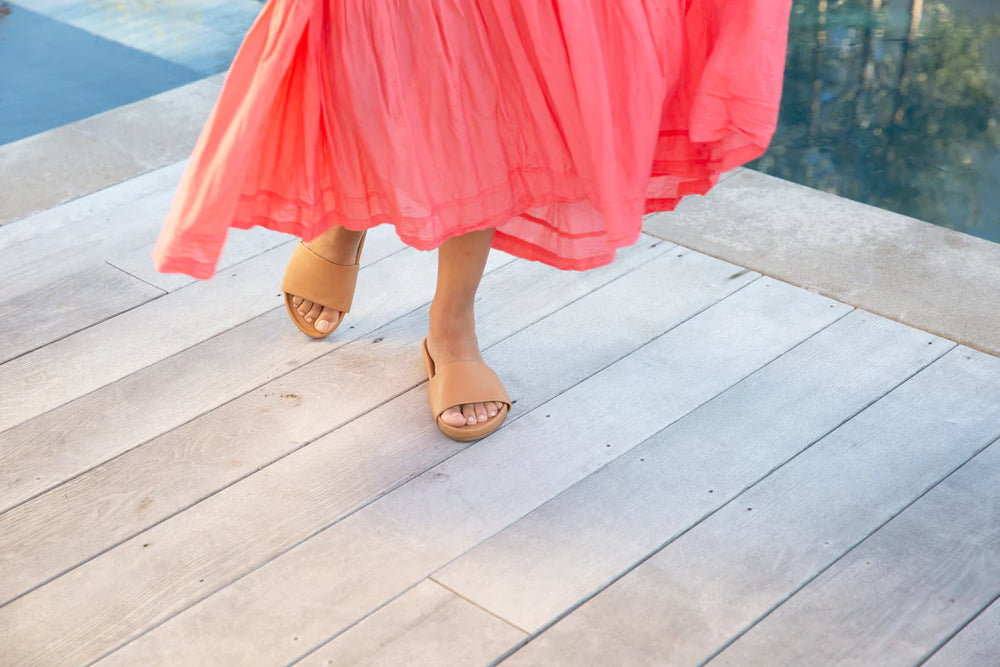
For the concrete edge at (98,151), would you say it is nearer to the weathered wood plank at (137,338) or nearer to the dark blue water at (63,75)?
the dark blue water at (63,75)

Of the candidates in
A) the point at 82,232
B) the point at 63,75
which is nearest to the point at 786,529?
the point at 82,232

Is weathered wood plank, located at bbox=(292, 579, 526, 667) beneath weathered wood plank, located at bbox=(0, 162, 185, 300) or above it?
above

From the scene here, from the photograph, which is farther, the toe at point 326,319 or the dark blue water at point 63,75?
the dark blue water at point 63,75

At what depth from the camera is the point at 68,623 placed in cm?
115

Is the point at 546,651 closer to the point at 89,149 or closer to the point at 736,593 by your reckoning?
the point at 736,593

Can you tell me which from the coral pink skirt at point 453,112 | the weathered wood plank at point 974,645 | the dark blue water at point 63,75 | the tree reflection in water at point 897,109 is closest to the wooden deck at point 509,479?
the weathered wood plank at point 974,645

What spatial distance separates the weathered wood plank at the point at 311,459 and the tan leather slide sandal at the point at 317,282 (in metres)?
0.07

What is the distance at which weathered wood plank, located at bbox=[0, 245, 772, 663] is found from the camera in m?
1.17

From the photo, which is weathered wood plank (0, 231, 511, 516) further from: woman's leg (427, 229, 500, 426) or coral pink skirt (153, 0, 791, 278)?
coral pink skirt (153, 0, 791, 278)

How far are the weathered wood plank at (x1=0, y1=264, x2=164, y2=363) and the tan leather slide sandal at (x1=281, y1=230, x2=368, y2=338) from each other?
0.30 metres

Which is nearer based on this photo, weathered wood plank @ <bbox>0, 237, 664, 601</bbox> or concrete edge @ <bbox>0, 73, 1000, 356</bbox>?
weathered wood plank @ <bbox>0, 237, 664, 601</bbox>

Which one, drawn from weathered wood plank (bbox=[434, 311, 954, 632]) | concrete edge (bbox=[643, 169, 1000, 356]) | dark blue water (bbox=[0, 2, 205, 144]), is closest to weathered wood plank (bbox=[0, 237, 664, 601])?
concrete edge (bbox=[643, 169, 1000, 356])

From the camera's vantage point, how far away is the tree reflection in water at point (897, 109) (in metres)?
2.18

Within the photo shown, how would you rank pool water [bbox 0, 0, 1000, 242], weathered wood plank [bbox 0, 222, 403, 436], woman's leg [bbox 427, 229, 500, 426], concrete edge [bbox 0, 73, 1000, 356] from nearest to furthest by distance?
woman's leg [bbox 427, 229, 500, 426] → weathered wood plank [bbox 0, 222, 403, 436] → concrete edge [bbox 0, 73, 1000, 356] → pool water [bbox 0, 0, 1000, 242]
